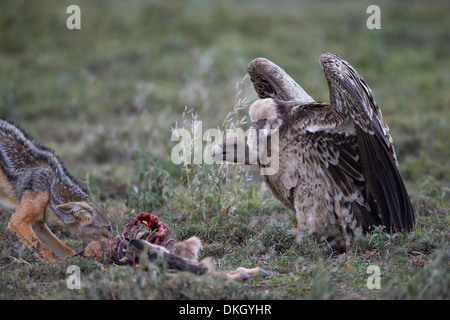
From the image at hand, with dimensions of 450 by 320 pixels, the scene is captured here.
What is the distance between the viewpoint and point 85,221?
211 inches

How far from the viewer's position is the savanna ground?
4.38 metres

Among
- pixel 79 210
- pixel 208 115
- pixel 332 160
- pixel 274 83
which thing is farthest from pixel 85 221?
pixel 208 115

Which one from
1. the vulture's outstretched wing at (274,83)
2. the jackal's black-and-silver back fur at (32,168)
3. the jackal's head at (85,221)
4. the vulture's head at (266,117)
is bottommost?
the jackal's head at (85,221)

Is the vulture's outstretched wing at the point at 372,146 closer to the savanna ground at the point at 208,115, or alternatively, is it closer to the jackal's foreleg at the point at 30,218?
the savanna ground at the point at 208,115

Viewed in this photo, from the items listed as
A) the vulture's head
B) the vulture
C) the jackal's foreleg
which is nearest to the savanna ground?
the jackal's foreleg

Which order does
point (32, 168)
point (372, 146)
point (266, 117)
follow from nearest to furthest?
1. point (372, 146)
2. point (266, 117)
3. point (32, 168)

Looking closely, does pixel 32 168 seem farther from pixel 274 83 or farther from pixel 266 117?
pixel 274 83

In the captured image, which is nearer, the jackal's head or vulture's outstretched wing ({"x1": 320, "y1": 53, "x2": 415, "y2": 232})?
vulture's outstretched wing ({"x1": 320, "y1": 53, "x2": 415, "y2": 232})

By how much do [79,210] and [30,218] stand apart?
0.47 m

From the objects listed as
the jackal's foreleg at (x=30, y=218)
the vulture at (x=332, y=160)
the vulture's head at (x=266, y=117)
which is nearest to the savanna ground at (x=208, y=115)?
the jackal's foreleg at (x=30, y=218)

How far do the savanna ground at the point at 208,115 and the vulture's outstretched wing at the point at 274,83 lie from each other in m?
0.44

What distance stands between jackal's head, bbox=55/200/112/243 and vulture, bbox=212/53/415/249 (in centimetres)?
129

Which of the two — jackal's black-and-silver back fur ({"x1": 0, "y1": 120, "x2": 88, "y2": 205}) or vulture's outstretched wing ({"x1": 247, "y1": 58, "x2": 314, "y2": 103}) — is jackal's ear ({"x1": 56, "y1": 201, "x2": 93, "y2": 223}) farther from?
vulture's outstretched wing ({"x1": 247, "y1": 58, "x2": 314, "y2": 103})

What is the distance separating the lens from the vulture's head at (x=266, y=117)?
5422 millimetres
